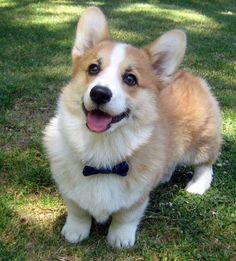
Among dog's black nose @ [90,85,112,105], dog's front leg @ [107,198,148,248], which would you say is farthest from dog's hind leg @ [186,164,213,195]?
dog's black nose @ [90,85,112,105]

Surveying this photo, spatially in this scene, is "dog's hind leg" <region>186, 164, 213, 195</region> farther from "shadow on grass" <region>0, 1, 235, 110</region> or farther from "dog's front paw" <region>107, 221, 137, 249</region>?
"shadow on grass" <region>0, 1, 235, 110</region>

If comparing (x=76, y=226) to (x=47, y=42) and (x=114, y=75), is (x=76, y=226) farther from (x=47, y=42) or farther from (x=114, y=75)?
(x=47, y=42)

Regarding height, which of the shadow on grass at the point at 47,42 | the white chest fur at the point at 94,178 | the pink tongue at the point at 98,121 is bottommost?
the shadow on grass at the point at 47,42

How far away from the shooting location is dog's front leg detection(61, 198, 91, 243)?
3.19 m

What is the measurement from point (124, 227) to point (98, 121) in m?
0.80

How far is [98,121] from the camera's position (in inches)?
109

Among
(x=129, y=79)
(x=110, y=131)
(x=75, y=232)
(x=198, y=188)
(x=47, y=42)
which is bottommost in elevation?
(x=47, y=42)

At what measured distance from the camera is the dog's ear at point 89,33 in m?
3.15

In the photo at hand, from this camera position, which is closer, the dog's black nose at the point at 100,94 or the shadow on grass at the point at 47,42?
the dog's black nose at the point at 100,94

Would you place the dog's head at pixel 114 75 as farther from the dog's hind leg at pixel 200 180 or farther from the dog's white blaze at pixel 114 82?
the dog's hind leg at pixel 200 180

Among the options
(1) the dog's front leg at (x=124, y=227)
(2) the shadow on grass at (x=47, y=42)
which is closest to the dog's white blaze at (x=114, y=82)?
(1) the dog's front leg at (x=124, y=227)

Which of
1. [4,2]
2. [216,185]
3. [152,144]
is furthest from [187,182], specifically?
[4,2]

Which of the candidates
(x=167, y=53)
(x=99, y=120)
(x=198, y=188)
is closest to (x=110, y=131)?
(x=99, y=120)

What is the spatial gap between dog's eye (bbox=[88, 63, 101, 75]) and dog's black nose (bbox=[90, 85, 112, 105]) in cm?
29
